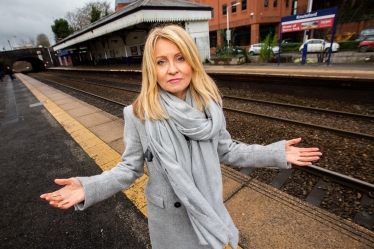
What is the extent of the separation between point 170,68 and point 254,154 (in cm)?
79

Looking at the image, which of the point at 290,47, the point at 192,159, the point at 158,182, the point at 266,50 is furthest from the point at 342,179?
the point at 290,47

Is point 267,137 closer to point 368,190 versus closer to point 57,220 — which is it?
point 368,190

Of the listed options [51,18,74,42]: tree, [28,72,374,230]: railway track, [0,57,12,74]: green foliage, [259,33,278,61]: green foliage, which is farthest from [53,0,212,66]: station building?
[0,57,12,74]: green foliage

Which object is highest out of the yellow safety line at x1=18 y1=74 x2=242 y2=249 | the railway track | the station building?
the station building

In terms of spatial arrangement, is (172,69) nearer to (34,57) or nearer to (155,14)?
(155,14)

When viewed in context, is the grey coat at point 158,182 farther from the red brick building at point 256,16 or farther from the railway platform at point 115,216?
the red brick building at point 256,16

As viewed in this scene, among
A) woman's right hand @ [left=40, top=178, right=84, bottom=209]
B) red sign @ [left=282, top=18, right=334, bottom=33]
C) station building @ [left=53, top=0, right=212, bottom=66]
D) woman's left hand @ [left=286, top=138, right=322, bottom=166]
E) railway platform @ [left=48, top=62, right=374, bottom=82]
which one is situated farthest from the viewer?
station building @ [left=53, top=0, right=212, bottom=66]

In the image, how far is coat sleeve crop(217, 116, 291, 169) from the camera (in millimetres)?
1354

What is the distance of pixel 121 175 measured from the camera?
1289 mm

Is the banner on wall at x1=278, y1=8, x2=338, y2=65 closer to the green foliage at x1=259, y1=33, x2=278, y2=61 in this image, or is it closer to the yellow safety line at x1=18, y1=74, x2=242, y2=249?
the green foliage at x1=259, y1=33, x2=278, y2=61

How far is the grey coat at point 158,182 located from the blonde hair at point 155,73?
0.37ft

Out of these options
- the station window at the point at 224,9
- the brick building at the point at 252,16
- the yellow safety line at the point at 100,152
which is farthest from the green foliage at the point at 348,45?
the yellow safety line at the point at 100,152

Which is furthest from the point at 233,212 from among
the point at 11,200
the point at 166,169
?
the point at 11,200

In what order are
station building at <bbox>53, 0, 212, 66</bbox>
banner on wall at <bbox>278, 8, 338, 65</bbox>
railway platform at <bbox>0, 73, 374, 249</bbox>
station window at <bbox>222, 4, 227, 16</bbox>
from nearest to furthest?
railway platform at <bbox>0, 73, 374, 249</bbox> → banner on wall at <bbox>278, 8, 338, 65</bbox> → station building at <bbox>53, 0, 212, 66</bbox> → station window at <bbox>222, 4, 227, 16</bbox>
